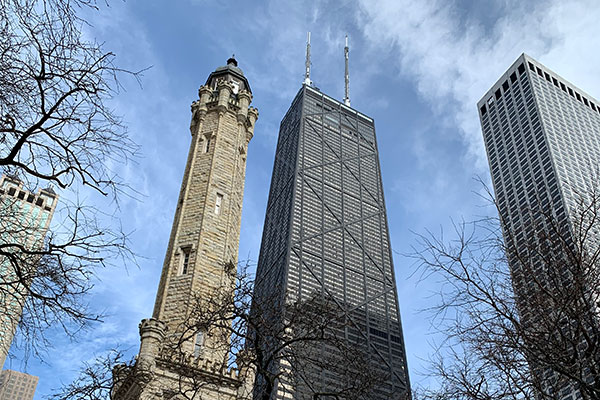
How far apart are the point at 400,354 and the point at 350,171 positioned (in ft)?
141

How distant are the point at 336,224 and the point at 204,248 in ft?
261

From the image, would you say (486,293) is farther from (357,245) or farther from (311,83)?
(311,83)

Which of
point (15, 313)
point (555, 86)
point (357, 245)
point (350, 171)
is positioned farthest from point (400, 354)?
point (15, 313)

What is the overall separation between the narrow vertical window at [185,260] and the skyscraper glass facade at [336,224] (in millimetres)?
49815

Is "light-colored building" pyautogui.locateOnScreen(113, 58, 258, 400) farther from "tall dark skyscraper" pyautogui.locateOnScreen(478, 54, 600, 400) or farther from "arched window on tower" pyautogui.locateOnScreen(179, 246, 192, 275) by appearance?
"tall dark skyscraper" pyautogui.locateOnScreen(478, 54, 600, 400)

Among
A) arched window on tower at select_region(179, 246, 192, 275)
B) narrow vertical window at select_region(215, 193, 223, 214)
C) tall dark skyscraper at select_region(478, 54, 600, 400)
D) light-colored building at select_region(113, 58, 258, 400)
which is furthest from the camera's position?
tall dark skyscraper at select_region(478, 54, 600, 400)

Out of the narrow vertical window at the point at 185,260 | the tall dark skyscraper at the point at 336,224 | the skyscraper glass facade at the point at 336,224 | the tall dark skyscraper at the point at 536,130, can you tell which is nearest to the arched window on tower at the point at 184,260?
the narrow vertical window at the point at 185,260

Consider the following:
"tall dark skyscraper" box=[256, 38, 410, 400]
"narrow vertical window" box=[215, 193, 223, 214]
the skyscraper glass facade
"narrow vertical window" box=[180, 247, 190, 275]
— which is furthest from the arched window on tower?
the skyscraper glass facade

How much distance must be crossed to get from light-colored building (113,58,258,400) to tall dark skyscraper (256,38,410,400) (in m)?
43.6

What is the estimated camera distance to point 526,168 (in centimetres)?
7462

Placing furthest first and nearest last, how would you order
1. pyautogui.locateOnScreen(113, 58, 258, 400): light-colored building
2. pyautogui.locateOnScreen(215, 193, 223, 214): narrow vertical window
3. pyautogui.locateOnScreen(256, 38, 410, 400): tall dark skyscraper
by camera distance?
pyautogui.locateOnScreen(256, 38, 410, 400): tall dark skyscraper
pyautogui.locateOnScreen(215, 193, 223, 214): narrow vertical window
pyautogui.locateOnScreen(113, 58, 258, 400): light-colored building

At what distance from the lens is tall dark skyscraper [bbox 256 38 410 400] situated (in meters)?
90.0

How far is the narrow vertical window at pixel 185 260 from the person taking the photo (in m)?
25.6

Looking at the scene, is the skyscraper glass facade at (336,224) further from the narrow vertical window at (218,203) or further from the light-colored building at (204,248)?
the narrow vertical window at (218,203)
